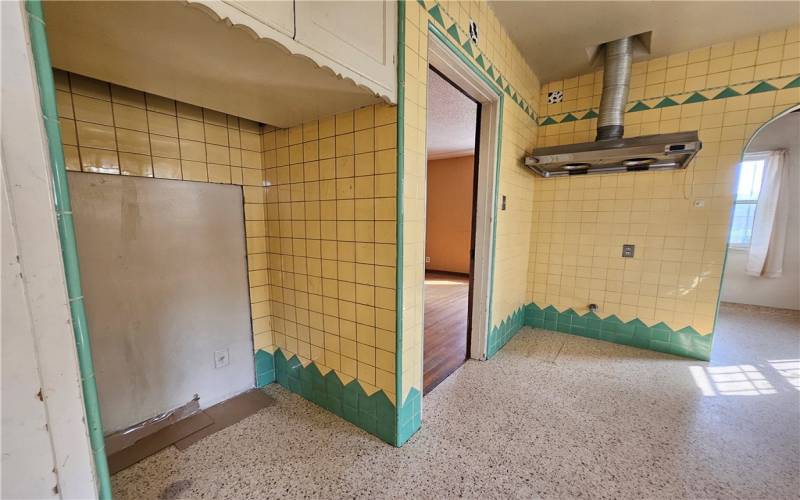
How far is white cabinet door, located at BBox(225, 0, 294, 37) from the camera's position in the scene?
0.76m

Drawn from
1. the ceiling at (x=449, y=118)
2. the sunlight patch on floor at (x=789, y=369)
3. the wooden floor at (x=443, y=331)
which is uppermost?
the ceiling at (x=449, y=118)

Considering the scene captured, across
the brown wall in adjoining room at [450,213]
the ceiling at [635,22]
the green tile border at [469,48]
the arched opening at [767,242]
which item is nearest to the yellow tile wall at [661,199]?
the ceiling at [635,22]

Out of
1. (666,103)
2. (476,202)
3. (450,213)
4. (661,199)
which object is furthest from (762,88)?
(450,213)

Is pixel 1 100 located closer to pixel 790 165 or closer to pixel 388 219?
pixel 388 219

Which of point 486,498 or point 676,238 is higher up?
point 676,238

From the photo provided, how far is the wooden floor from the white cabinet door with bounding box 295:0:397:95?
1819 mm

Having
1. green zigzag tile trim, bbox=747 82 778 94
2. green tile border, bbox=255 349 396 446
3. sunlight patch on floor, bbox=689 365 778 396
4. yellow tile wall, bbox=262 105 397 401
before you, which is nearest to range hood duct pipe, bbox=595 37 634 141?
green zigzag tile trim, bbox=747 82 778 94

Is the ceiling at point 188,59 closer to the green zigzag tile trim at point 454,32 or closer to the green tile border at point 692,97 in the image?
the green zigzag tile trim at point 454,32

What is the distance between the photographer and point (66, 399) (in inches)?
23.5

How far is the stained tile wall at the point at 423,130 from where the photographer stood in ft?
4.30

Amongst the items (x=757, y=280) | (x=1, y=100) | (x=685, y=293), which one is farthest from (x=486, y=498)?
(x=757, y=280)

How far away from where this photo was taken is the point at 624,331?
8.66ft

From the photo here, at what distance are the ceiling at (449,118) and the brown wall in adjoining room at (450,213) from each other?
460mm

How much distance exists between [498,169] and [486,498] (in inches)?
76.0
